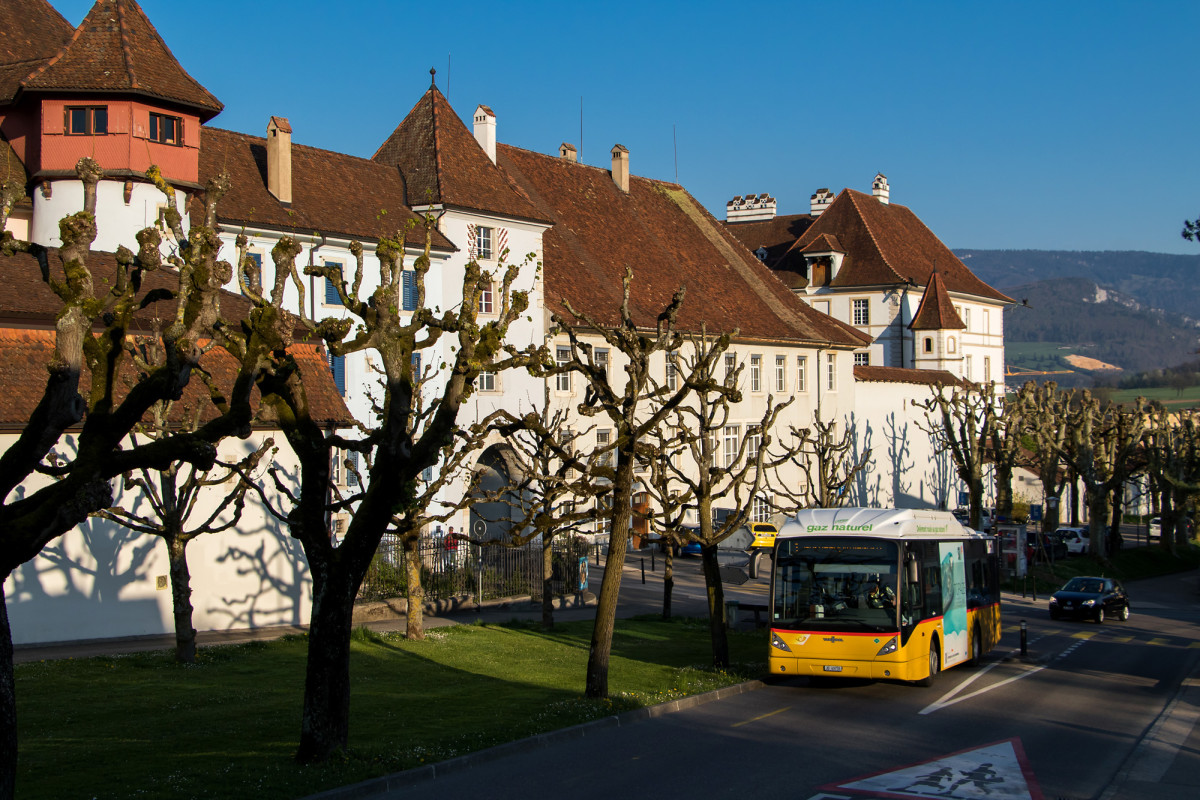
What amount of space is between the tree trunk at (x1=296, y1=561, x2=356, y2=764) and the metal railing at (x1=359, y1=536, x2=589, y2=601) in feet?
56.1

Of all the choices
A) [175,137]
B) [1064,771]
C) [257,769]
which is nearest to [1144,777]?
[1064,771]

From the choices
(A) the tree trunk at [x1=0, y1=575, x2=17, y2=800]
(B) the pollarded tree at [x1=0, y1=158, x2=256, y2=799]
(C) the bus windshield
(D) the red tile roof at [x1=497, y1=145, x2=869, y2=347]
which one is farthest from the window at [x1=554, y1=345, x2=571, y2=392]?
(A) the tree trunk at [x1=0, y1=575, x2=17, y2=800]

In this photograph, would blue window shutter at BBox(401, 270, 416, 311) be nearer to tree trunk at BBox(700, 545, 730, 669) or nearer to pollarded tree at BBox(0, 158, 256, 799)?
tree trunk at BBox(700, 545, 730, 669)

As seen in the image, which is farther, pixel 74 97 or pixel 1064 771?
pixel 74 97

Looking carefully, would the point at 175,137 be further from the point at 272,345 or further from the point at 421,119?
the point at 272,345

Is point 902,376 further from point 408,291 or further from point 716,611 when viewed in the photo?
point 716,611

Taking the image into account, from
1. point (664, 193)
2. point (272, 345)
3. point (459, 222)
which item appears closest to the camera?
point (272, 345)

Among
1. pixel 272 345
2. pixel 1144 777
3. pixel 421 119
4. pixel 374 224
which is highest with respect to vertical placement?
pixel 421 119

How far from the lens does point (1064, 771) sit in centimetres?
1531

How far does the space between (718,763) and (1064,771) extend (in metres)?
4.50

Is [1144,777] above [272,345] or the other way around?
the other way around

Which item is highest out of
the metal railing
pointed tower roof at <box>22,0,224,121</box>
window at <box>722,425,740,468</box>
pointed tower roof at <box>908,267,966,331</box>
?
pointed tower roof at <box>22,0,224,121</box>

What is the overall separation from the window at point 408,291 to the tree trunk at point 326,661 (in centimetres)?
2913

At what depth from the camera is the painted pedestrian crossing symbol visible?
13.7 m
